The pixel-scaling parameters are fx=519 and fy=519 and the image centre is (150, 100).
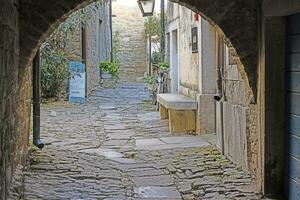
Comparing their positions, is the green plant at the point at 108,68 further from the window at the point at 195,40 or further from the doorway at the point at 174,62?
the window at the point at 195,40

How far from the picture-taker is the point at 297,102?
3.92m

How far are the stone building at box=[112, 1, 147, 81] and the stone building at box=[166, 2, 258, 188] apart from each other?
13.2m

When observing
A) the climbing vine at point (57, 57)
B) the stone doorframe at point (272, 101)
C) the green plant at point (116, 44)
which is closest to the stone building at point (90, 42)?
the climbing vine at point (57, 57)

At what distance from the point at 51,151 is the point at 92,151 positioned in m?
0.55

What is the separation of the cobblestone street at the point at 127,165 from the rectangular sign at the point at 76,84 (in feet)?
9.66

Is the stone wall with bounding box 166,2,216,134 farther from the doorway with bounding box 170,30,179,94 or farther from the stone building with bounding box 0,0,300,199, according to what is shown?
the stone building with bounding box 0,0,300,199

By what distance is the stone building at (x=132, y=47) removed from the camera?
24906 mm

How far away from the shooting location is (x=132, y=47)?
25.0 meters

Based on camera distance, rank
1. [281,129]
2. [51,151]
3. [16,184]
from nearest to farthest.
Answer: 1. [16,184]
2. [281,129]
3. [51,151]

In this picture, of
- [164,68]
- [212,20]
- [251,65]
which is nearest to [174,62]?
[164,68]

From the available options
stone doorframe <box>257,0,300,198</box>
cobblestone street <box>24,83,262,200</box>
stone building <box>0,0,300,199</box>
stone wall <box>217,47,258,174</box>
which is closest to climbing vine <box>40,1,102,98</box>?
cobblestone street <box>24,83,262,200</box>

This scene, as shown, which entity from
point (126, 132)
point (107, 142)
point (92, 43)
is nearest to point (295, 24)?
point (107, 142)

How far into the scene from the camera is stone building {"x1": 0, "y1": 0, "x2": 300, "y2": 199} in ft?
12.2

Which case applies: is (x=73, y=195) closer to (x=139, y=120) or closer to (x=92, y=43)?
(x=139, y=120)
